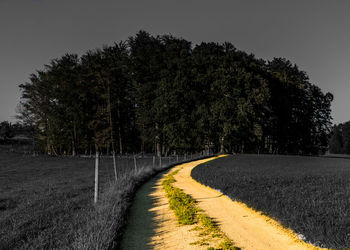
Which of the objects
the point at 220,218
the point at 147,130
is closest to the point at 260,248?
the point at 220,218

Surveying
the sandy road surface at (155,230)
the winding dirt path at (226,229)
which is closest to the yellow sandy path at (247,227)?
the winding dirt path at (226,229)

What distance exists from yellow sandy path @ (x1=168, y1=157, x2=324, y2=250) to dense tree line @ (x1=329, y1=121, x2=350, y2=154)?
353 feet

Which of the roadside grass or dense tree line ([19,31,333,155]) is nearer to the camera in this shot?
the roadside grass

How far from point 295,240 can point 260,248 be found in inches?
38.7

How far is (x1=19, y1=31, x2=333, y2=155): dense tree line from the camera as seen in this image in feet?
134

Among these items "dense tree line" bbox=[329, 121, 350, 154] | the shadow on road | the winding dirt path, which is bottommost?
the shadow on road

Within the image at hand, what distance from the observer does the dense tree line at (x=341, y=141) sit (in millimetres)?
93938

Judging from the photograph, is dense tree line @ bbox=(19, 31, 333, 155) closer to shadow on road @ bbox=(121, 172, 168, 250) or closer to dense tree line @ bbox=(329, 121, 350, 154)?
shadow on road @ bbox=(121, 172, 168, 250)

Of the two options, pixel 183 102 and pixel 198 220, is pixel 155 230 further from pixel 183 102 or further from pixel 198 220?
pixel 183 102

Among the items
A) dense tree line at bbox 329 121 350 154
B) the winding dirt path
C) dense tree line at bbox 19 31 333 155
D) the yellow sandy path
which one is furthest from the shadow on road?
dense tree line at bbox 329 121 350 154

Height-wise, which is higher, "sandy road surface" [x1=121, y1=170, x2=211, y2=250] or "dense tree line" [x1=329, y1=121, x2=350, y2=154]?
"dense tree line" [x1=329, y1=121, x2=350, y2=154]

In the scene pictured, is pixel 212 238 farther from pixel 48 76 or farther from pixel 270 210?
pixel 48 76

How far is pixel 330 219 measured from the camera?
6098 mm

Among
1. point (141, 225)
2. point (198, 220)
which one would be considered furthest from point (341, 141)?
point (141, 225)
